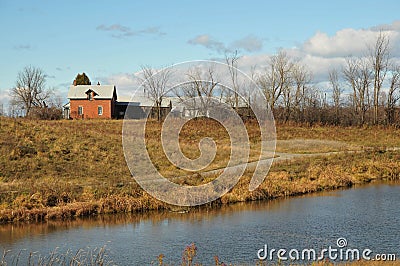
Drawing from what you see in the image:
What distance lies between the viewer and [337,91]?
3066 inches

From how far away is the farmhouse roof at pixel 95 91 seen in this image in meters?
71.2

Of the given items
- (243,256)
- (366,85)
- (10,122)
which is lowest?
(243,256)

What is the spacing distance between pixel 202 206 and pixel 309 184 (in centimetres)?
733

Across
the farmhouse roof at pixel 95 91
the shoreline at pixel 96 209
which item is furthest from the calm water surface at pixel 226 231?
the farmhouse roof at pixel 95 91

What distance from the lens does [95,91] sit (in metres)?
71.7

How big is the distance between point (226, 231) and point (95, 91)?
57.1 metres

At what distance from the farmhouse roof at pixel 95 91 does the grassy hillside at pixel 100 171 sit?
27718 mm

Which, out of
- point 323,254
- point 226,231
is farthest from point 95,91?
point 323,254

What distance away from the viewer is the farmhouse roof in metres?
71.2

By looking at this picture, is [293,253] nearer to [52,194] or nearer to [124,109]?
[52,194]

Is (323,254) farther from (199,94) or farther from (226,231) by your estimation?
(199,94)

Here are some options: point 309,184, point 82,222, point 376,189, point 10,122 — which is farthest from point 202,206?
point 10,122

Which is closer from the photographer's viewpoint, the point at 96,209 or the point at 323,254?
the point at 323,254

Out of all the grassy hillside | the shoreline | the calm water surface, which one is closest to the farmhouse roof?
the grassy hillside
